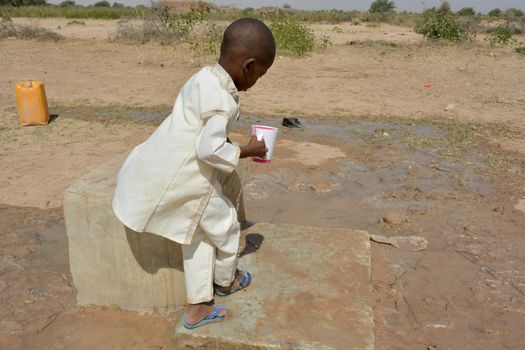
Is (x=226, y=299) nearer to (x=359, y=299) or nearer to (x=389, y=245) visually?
(x=359, y=299)

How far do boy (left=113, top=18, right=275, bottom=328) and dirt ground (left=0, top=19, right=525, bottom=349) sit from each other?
0.57 meters

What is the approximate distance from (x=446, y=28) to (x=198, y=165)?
14589 millimetres

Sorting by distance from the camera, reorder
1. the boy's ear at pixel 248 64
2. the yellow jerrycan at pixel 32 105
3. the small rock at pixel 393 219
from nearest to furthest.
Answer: the boy's ear at pixel 248 64 → the small rock at pixel 393 219 → the yellow jerrycan at pixel 32 105

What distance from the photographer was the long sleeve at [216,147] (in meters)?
1.81

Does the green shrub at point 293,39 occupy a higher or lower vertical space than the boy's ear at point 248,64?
lower

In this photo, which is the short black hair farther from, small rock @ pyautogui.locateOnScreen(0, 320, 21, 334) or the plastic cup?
small rock @ pyautogui.locateOnScreen(0, 320, 21, 334)

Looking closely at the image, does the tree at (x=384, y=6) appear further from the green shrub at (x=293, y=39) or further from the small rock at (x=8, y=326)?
the small rock at (x=8, y=326)

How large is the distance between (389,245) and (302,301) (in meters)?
1.14

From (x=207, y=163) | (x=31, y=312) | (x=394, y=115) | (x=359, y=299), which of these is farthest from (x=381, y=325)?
(x=394, y=115)

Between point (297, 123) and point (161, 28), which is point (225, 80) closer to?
point (297, 123)

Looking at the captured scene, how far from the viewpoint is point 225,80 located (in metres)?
1.91

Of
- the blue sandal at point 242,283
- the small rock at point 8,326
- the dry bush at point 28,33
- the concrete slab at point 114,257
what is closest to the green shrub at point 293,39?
the dry bush at point 28,33

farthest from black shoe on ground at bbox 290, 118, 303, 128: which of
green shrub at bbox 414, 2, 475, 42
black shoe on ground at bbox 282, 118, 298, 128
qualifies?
green shrub at bbox 414, 2, 475, 42

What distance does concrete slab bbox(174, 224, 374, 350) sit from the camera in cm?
210
